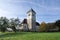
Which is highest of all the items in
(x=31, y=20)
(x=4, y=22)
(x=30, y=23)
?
(x=31, y=20)

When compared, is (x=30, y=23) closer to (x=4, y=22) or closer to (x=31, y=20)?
(x=31, y=20)

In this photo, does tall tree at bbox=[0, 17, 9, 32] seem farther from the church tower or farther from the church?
the church tower

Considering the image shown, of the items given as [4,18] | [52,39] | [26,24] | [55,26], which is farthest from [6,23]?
[52,39]

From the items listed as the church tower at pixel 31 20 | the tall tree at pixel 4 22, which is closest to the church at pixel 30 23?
Result: the church tower at pixel 31 20

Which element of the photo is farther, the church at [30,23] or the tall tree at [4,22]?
the church at [30,23]

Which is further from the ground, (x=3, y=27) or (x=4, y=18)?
(x=4, y=18)

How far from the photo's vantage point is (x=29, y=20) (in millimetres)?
63406

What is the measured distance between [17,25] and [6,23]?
4.50 m

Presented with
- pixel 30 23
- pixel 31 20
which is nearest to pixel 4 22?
pixel 30 23

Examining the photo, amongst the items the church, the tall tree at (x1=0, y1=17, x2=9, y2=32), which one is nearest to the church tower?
the church

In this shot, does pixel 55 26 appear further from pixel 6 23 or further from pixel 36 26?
pixel 6 23

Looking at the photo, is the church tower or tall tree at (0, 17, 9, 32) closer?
tall tree at (0, 17, 9, 32)

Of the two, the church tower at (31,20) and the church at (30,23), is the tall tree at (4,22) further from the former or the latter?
the church tower at (31,20)

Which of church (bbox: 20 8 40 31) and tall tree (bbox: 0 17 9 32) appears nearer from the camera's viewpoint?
tall tree (bbox: 0 17 9 32)
